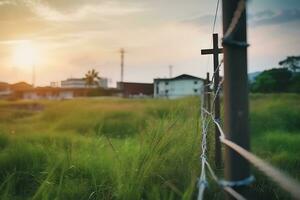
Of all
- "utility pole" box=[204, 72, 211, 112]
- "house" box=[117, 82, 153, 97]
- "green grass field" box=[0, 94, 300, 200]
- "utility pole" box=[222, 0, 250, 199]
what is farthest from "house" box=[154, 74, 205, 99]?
"utility pole" box=[222, 0, 250, 199]

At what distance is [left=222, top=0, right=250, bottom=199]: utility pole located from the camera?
4.83 ft

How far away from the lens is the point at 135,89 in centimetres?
6425

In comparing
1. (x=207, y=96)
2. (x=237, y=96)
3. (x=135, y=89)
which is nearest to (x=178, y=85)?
(x=135, y=89)

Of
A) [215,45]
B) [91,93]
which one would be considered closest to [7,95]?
[91,93]

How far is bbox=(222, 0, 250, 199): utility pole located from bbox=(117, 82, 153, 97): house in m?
61.1

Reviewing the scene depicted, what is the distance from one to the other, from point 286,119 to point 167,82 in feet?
145

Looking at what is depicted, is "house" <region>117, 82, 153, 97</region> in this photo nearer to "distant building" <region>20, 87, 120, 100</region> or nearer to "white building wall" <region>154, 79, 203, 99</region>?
"distant building" <region>20, 87, 120, 100</region>

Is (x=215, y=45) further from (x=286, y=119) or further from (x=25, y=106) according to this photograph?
(x=25, y=106)

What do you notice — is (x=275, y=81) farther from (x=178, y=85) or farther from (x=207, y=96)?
(x=207, y=96)

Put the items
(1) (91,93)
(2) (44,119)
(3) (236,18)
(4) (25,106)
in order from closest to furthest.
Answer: (3) (236,18), (2) (44,119), (4) (25,106), (1) (91,93)

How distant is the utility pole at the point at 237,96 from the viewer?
147cm

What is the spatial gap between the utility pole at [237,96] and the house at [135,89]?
61069 millimetres

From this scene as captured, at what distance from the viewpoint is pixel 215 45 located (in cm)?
539

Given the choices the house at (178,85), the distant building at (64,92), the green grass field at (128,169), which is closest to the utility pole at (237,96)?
the green grass field at (128,169)
